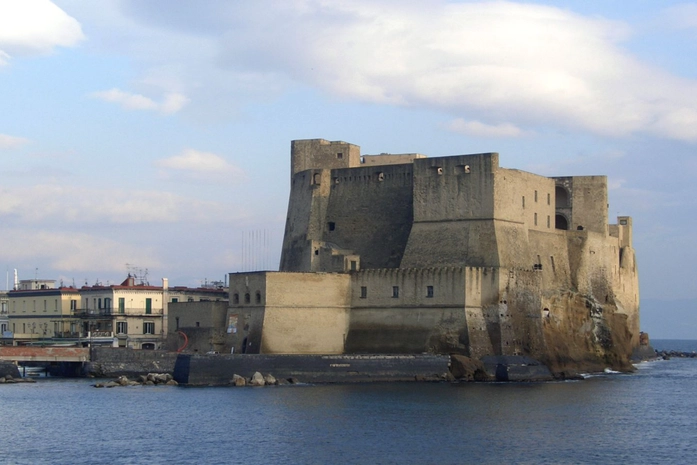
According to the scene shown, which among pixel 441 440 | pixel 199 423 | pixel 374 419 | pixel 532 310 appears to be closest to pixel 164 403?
pixel 199 423

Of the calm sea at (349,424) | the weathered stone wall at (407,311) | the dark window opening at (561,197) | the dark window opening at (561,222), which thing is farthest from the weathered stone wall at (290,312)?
the dark window opening at (561,197)

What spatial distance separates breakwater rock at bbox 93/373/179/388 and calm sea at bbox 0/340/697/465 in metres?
1.22

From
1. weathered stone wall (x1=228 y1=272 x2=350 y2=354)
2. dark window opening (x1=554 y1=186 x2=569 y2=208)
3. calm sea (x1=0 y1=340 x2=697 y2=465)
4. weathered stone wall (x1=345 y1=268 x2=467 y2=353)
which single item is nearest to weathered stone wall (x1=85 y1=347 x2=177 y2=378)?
calm sea (x1=0 y1=340 x2=697 y2=465)

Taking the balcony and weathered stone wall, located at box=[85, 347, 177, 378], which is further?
the balcony

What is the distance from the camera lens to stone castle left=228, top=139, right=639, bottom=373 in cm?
5356

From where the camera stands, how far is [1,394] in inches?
1839

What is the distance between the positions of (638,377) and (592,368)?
2.73 meters

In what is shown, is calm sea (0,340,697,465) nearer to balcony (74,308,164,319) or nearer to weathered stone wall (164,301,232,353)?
weathered stone wall (164,301,232,353)

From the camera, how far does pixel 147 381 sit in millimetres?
50562

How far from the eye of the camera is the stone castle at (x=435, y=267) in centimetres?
5356

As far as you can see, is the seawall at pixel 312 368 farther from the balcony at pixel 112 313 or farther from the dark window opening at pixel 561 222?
the dark window opening at pixel 561 222

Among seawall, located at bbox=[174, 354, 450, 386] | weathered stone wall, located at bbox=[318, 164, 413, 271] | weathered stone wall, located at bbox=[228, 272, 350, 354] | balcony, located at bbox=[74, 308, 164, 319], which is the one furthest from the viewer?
balcony, located at bbox=[74, 308, 164, 319]

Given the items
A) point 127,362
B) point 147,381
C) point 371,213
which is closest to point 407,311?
point 371,213

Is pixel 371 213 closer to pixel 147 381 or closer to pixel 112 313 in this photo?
pixel 112 313
